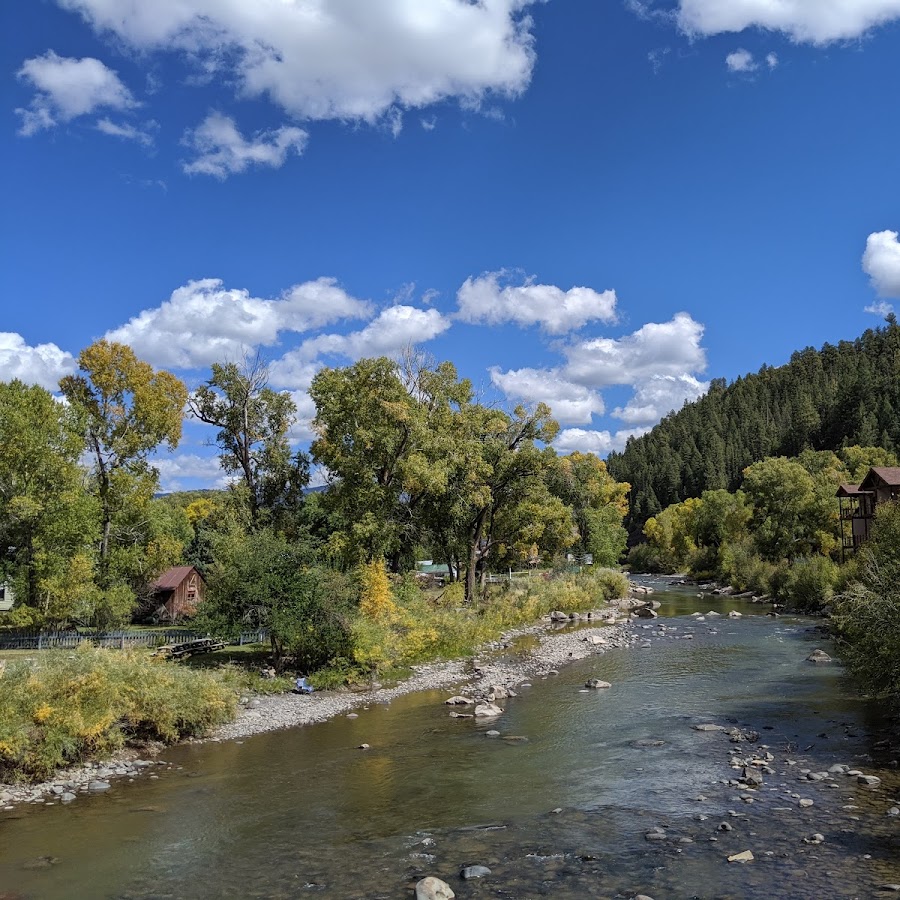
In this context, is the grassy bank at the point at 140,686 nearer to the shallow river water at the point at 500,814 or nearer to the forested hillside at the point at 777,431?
the shallow river water at the point at 500,814

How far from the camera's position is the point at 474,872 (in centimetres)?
1260

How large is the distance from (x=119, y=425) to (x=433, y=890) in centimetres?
3008

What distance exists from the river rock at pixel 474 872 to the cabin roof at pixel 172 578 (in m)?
41.9

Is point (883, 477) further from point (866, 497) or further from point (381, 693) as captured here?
point (381, 693)

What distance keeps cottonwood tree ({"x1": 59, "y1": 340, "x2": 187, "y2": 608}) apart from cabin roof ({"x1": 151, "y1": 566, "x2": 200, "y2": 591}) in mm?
14925

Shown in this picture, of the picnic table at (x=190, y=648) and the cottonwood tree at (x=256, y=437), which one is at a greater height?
the cottonwood tree at (x=256, y=437)

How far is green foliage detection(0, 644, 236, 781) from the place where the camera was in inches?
701

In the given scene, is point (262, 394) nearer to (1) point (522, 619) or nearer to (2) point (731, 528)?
(1) point (522, 619)

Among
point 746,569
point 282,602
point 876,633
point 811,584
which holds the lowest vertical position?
point 811,584

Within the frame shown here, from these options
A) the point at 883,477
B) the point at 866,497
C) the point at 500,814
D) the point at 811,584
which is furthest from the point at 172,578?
the point at 866,497

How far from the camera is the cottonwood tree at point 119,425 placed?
35.1 m

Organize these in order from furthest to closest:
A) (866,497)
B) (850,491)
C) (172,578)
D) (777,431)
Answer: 1. (777,431)
2. (850,491)
3. (866,497)
4. (172,578)

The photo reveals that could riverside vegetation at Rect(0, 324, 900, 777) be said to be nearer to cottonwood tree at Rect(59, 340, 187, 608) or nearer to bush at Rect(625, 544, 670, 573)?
cottonwood tree at Rect(59, 340, 187, 608)

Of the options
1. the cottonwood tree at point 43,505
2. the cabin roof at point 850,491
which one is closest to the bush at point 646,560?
the cabin roof at point 850,491
